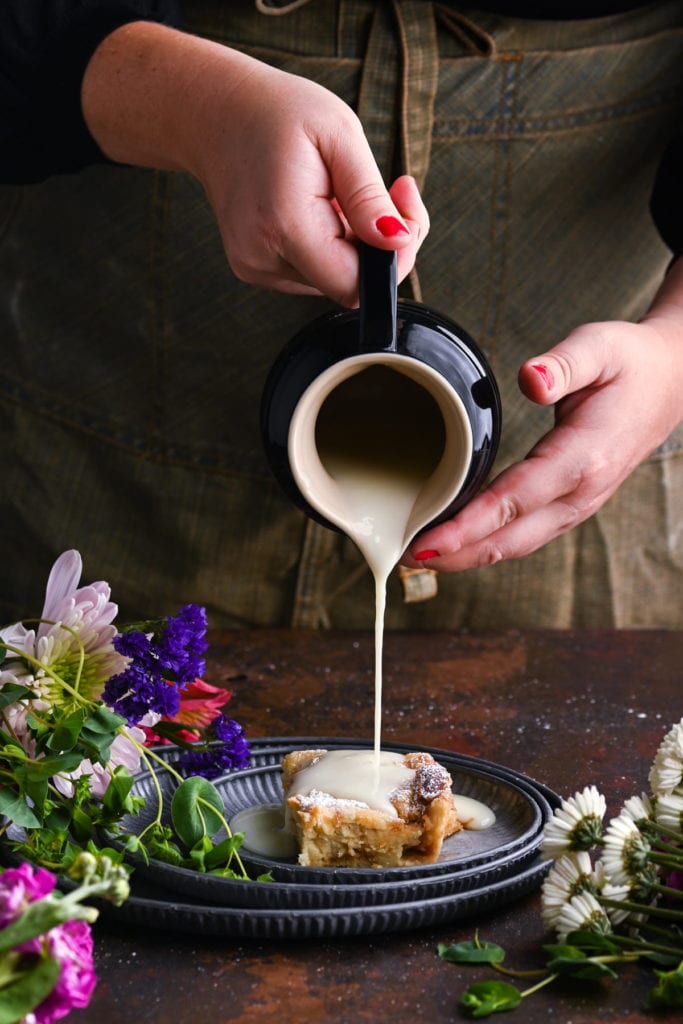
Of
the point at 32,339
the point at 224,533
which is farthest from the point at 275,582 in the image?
the point at 32,339

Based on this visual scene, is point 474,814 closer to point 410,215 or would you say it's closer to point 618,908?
point 618,908

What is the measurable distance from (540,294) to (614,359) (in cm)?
47

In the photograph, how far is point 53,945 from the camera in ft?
2.43

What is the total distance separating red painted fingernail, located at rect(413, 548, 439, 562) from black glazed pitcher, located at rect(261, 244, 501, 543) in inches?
2.2

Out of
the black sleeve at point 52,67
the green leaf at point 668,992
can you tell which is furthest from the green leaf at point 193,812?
the black sleeve at point 52,67

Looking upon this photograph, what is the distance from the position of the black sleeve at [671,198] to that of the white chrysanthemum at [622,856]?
37.7 inches

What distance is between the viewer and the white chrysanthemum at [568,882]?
3.02 ft

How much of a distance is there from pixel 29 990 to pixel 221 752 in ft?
1.32

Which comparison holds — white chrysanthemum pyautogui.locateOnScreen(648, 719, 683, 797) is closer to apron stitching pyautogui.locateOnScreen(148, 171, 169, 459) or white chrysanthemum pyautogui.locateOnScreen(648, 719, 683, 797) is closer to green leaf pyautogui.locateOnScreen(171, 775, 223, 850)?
green leaf pyautogui.locateOnScreen(171, 775, 223, 850)

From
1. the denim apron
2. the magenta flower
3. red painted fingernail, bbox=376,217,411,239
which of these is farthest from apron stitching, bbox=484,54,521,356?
the magenta flower

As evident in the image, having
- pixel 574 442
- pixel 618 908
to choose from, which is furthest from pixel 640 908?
pixel 574 442

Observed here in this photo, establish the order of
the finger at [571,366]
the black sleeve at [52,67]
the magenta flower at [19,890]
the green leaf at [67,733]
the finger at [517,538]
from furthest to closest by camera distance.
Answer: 1. the black sleeve at [52,67]
2. the finger at [517,538]
3. the finger at [571,366]
4. the green leaf at [67,733]
5. the magenta flower at [19,890]

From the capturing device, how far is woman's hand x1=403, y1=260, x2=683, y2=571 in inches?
49.8

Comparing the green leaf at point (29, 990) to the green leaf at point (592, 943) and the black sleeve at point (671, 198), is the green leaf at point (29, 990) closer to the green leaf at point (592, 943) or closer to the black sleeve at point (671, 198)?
the green leaf at point (592, 943)
